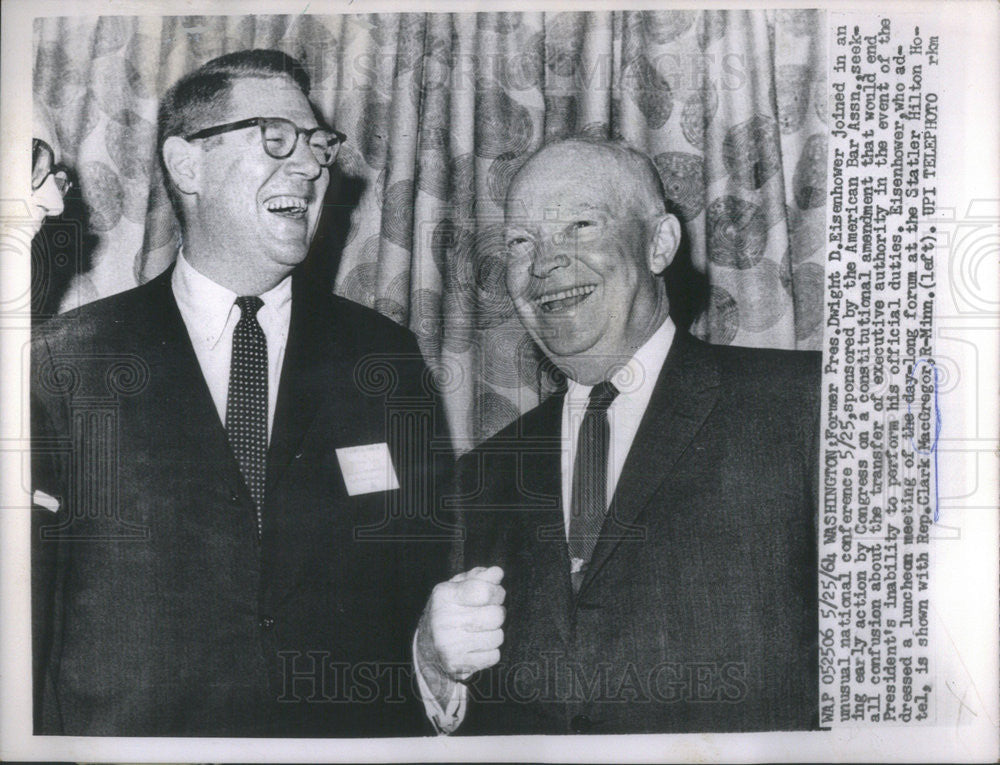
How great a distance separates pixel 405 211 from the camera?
160cm

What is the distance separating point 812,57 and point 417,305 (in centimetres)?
94

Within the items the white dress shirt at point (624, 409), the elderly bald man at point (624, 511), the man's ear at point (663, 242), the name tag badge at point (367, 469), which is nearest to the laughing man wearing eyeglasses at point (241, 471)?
the name tag badge at point (367, 469)

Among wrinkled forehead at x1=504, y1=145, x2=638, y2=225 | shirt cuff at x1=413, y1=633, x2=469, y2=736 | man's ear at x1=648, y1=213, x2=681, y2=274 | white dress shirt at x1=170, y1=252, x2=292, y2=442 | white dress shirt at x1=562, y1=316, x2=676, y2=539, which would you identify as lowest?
shirt cuff at x1=413, y1=633, x2=469, y2=736

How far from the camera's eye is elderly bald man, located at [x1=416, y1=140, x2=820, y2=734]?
157 cm

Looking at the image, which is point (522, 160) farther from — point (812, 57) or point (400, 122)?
point (812, 57)

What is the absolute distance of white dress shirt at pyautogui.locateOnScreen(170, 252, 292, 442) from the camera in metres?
1.59

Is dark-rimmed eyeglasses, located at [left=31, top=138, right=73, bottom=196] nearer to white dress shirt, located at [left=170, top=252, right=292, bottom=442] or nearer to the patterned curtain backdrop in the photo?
the patterned curtain backdrop

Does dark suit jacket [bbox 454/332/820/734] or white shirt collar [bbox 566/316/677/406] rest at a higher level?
white shirt collar [bbox 566/316/677/406]

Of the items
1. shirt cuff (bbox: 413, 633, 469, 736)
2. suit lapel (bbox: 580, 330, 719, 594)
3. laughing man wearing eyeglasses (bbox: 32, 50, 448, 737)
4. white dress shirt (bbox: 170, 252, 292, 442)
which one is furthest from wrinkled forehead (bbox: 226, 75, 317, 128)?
shirt cuff (bbox: 413, 633, 469, 736)

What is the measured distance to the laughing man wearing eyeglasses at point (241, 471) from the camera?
1576 mm

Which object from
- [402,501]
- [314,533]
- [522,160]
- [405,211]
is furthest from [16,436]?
[522,160]

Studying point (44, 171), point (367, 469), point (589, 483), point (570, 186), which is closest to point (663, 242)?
point (570, 186)

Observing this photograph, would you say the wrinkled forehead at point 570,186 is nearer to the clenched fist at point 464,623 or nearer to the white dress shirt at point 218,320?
the white dress shirt at point 218,320

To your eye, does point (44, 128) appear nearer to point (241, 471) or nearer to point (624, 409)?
point (241, 471)
